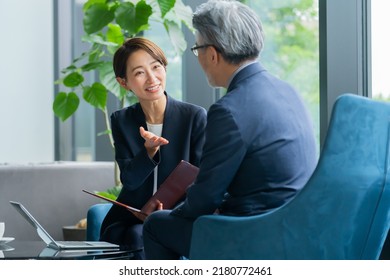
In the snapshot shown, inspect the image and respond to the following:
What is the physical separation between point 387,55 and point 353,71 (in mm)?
177

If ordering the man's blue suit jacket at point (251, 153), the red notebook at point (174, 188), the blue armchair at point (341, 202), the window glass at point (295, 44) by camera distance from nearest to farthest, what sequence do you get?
1. the blue armchair at point (341, 202)
2. the man's blue suit jacket at point (251, 153)
3. the red notebook at point (174, 188)
4. the window glass at point (295, 44)

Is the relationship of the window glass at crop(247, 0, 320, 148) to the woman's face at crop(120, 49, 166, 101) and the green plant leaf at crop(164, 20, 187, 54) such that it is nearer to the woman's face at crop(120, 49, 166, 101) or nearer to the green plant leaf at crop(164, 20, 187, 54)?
the green plant leaf at crop(164, 20, 187, 54)

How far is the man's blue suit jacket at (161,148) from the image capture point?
11.1 ft

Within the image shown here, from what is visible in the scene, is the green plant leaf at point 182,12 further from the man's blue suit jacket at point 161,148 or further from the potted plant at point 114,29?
the man's blue suit jacket at point 161,148

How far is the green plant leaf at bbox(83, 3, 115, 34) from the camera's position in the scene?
15.5 feet

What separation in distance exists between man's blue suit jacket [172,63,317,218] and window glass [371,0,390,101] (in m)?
1.19

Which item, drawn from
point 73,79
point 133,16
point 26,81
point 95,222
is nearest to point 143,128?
point 95,222

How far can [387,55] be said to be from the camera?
3.67 meters

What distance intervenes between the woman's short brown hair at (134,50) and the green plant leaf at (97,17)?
4.09 feet

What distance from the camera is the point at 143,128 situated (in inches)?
131

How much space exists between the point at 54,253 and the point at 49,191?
91.7 inches

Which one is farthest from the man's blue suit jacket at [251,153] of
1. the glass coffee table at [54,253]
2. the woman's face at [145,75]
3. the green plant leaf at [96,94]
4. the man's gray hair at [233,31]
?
the green plant leaf at [96,94]

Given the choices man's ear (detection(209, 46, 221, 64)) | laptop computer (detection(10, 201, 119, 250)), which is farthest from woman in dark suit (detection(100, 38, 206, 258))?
man's ear (detection(209, 46, 221, 64))
